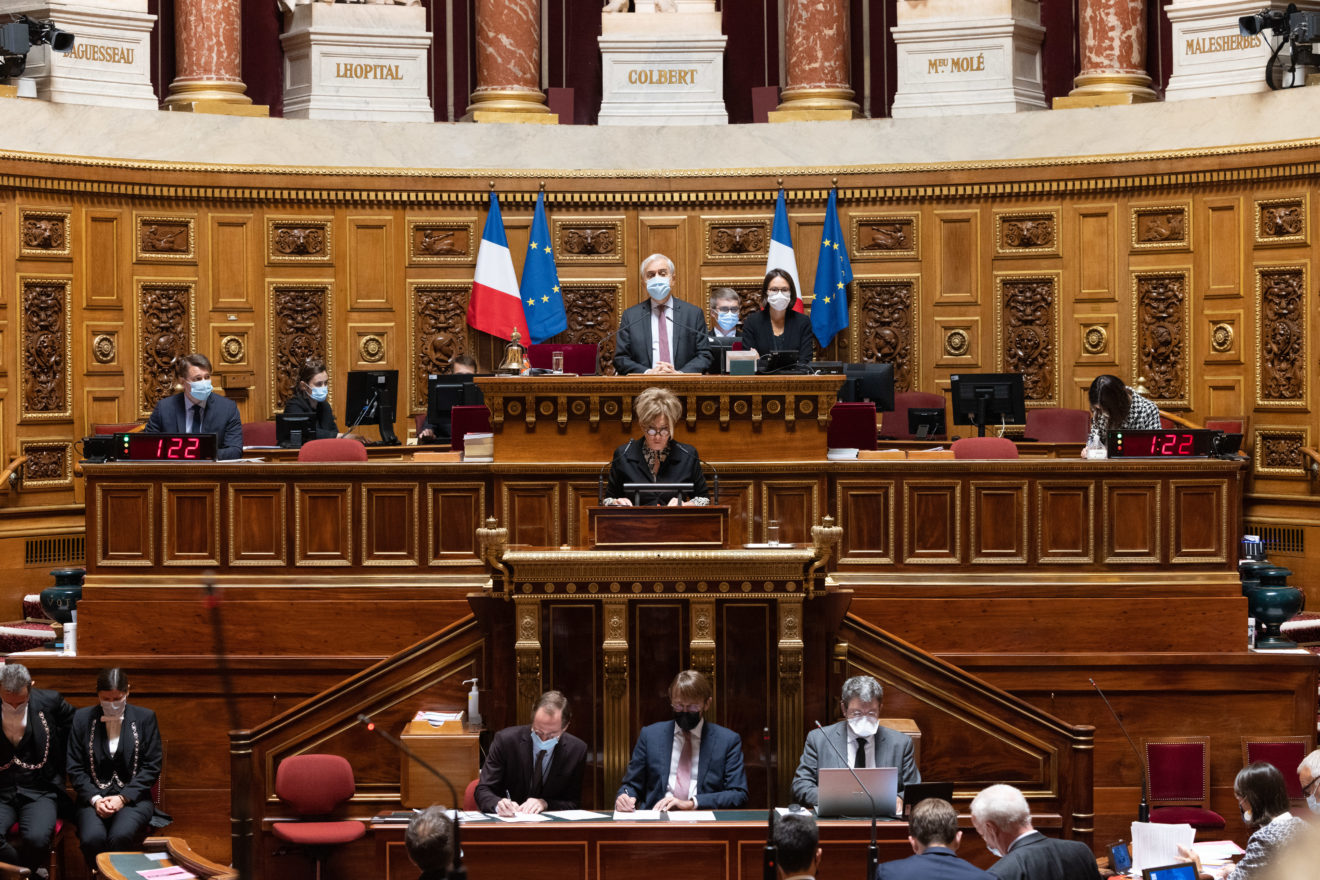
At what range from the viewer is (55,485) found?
12367 millimetres

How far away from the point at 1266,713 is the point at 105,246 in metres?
8.63

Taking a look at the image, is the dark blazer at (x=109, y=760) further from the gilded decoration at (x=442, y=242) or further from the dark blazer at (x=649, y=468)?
the gilded decoration at (x=442, y=242)

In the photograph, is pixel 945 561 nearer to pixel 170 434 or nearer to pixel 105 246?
pixel 170 434

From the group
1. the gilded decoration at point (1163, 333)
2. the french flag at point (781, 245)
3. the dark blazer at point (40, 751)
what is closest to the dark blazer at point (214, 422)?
the dark blazer at point (40, 751)

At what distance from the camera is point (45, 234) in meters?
12.6

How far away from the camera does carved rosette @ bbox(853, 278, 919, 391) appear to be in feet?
45.4

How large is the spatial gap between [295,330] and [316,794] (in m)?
6.03

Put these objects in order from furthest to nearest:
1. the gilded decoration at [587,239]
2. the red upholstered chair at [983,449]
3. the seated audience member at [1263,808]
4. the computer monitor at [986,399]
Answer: the gilded decoration at [587,239] < the computer monitor at [986,399] < the red upholstered chair at [983,449] < the seated audience member at [1263,808]

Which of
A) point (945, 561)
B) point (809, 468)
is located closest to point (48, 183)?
point (809, 468)

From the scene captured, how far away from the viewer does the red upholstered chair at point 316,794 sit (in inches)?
324

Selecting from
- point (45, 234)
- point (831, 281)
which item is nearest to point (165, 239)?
point (45, 234)

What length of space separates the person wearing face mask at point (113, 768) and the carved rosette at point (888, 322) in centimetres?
705

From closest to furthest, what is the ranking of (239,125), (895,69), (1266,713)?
1. (1266,713)
2. (239,125)
3. (895,69)

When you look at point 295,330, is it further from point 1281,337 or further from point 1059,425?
point 1281,337
